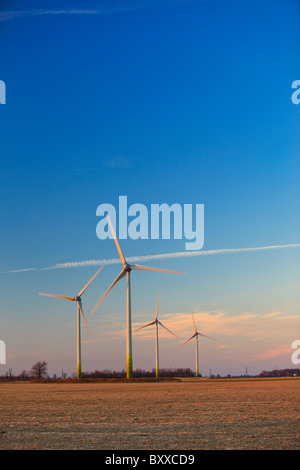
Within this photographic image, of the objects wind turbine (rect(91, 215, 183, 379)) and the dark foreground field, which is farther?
wind turbine (rect(91, 215, 183, 379))

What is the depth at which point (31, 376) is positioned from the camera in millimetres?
191875

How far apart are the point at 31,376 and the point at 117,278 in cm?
12240

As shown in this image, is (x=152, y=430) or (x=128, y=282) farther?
(x=128, y=282)

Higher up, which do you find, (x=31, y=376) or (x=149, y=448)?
(x=149, y=448)

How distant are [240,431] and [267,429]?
1.18 metres

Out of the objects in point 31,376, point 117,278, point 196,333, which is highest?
point 117,278

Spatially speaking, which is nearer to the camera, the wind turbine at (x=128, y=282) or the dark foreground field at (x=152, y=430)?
the dark foreground field at (x=152, y=430)

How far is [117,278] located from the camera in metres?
87.7
